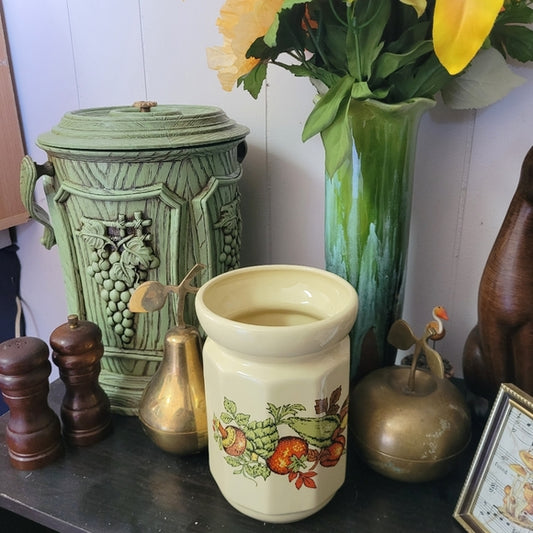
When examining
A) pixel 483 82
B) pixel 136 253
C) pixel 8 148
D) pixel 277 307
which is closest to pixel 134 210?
pixel 136 253

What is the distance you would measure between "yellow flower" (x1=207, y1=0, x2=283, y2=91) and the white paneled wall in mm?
244

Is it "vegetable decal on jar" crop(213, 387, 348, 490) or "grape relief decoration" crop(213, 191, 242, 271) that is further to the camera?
"grape relief decoration" crop(213, 191, 242, 271)

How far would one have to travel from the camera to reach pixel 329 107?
54 centimetres

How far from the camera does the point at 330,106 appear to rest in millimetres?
536

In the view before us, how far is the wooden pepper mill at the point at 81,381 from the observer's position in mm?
638

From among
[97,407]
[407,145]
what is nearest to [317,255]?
[407,145]

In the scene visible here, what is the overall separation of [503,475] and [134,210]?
0.47 meters

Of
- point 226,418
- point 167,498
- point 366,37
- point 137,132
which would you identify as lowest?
point 167,498

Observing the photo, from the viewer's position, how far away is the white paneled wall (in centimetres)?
72

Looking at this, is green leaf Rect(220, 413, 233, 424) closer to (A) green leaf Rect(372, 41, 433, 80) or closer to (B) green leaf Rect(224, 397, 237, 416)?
(B) green leaf Rect(224, 397, 237, 416)

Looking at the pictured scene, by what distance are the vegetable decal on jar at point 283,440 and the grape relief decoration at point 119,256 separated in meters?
0.21

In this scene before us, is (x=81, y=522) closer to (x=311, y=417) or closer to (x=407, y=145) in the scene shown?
(x=311, y=417)

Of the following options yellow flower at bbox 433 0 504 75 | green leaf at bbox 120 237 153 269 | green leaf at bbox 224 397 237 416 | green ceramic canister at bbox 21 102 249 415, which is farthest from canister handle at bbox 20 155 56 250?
yellow flower at bbox 433 0 504 75

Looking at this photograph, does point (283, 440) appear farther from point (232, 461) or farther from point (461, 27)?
point (461, 27)
